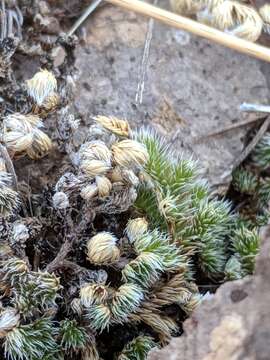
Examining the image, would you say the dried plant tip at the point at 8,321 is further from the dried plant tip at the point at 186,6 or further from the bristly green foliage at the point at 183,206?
the dried plant tip at the point at 186,6

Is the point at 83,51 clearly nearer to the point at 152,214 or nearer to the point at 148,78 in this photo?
the point at 148,78

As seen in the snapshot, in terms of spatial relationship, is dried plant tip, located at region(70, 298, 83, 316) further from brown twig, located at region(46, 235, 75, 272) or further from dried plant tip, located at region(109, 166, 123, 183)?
dried plant tip, located at region(109, 166, 123, 183)

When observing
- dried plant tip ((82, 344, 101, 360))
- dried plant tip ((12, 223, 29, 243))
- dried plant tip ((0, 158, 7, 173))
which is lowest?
dried plant tip ((82, 344, 101, 360))

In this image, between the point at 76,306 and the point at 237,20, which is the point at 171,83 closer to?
the point at 237,20

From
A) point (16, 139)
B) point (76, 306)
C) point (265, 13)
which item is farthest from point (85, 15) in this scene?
point (76, 306)

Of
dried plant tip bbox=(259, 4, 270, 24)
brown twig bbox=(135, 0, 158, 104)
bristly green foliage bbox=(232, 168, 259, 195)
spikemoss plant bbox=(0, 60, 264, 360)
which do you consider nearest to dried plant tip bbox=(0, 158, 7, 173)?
spikemoss plant bbox=(0, 60, 264, 360)

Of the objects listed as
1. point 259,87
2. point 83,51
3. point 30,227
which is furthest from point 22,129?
point 259,87
